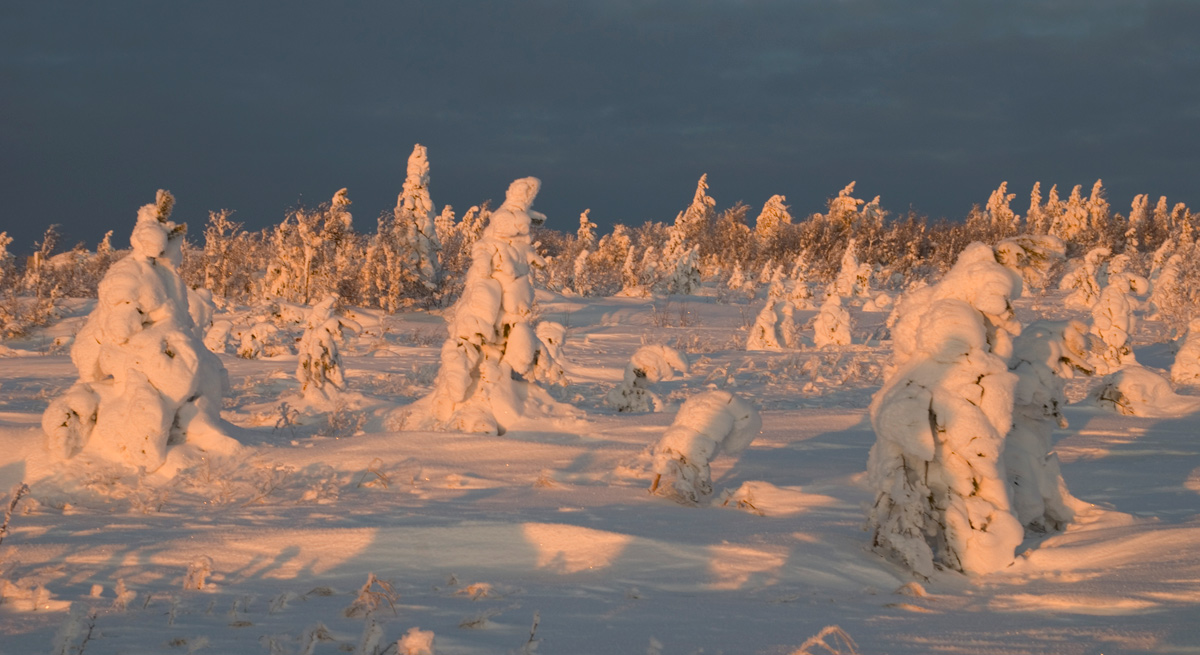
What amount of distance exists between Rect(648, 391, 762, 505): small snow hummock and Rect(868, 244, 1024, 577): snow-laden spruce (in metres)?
0.98

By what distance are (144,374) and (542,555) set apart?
10.8 feet

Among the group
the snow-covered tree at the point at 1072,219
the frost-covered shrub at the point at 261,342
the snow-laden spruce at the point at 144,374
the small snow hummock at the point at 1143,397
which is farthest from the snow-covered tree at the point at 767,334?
the snow-covered tree at the point at 1072,219

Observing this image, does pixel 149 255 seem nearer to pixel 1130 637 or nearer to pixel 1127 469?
pixel 1130 637

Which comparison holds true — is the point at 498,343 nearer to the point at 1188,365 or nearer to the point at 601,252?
the point at 1188,365

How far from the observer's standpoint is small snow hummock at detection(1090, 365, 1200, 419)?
8.44 meters

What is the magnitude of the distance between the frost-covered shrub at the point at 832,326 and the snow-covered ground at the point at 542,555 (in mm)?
7888

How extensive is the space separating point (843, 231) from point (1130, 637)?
32.2m

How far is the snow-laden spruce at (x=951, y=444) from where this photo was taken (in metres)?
3.83

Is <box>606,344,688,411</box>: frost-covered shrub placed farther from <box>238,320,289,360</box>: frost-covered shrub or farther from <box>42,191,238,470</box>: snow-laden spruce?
<box>238,320,289,360</box>: frost-covered shrub

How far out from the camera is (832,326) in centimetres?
1530

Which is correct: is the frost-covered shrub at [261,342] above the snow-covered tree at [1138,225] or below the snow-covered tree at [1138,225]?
below

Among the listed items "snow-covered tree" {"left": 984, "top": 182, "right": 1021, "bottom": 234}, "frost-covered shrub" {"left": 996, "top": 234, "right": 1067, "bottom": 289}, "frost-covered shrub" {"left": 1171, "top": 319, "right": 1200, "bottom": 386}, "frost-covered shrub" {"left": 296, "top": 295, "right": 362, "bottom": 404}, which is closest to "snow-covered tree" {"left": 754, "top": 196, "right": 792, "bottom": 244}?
"snow-covered tree" {"left": 984, "top": 182, "right": 1021, "bottom": 234}

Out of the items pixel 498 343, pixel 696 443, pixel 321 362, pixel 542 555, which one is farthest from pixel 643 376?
pixel 542 555

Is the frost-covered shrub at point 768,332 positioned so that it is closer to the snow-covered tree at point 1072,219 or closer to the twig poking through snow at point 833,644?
the twig poking through snow at point 833,644
